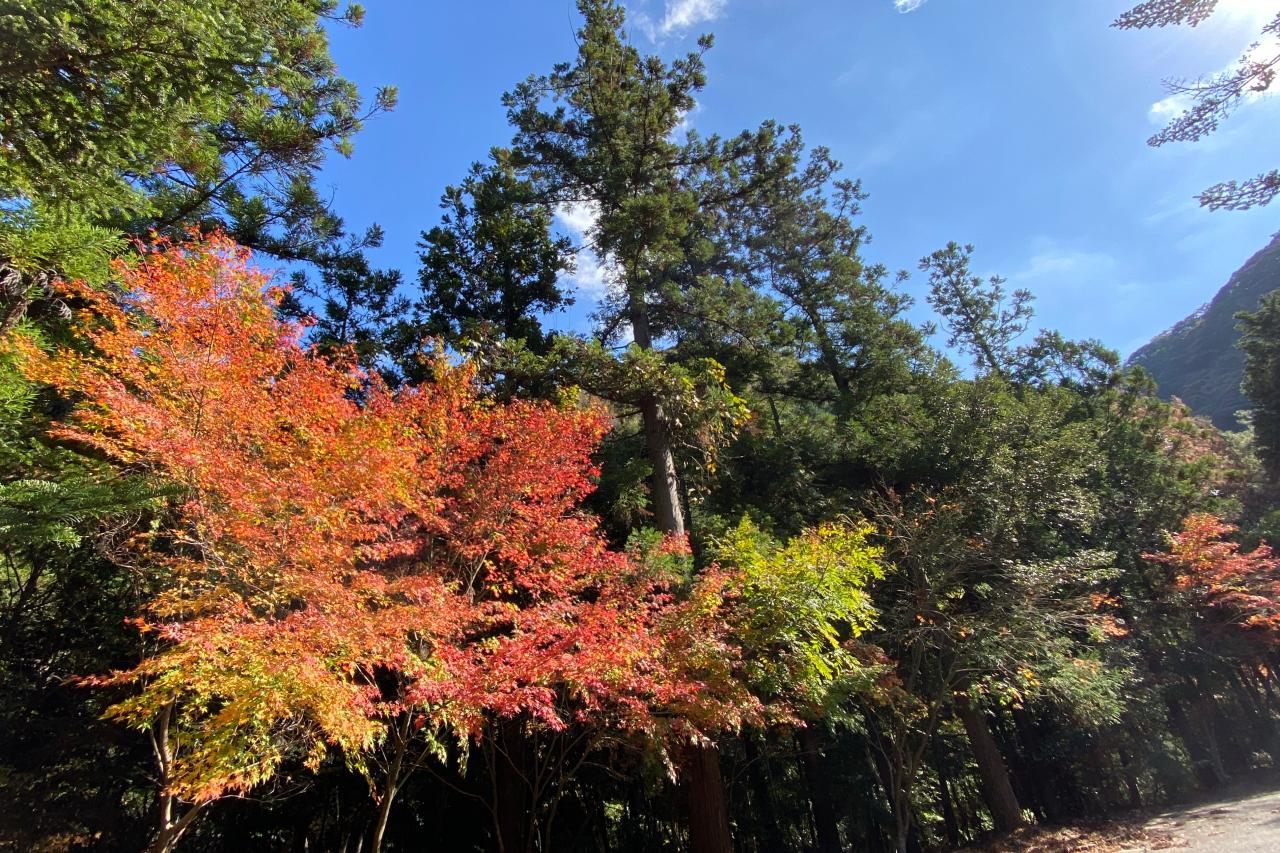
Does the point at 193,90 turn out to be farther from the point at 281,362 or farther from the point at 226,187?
the point at 226,187

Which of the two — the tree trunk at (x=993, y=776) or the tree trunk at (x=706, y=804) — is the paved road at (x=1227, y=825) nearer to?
the tree trunk at (x=993, y=776)

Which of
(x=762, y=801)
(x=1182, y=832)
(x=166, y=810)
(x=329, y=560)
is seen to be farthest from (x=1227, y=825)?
(x=166, y=810)

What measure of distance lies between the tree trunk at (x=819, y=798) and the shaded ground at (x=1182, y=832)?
2.80m

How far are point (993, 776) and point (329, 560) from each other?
44.5ft

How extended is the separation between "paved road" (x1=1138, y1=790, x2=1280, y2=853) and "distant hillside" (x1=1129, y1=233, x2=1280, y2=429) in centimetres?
5610

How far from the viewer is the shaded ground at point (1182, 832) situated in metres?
8.82

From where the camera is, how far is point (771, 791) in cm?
1229

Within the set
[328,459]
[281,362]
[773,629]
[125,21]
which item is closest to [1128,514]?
[773,629]

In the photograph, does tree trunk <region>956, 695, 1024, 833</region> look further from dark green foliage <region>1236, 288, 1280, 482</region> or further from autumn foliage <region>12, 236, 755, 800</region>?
dark green foliage <region>1236, 288, 1280, 482</region>

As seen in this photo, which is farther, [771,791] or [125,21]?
[771,791]

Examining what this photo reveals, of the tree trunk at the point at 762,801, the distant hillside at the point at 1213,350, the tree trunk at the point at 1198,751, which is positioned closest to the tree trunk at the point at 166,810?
the tree trunk at the point at 762,801

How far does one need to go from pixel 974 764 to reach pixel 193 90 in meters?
18.3

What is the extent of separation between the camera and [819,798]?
11.8 meters

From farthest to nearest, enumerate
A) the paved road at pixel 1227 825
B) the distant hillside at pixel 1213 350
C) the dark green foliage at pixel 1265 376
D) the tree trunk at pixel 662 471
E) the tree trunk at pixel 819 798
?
the distant hillside at pixel 1213 350 < the dark green foliage at pixel 1265 376 < the tree trunk at pixel 819 798 < the tree trunk at pixel 662 471 < the paved road at pixel 1227 825
